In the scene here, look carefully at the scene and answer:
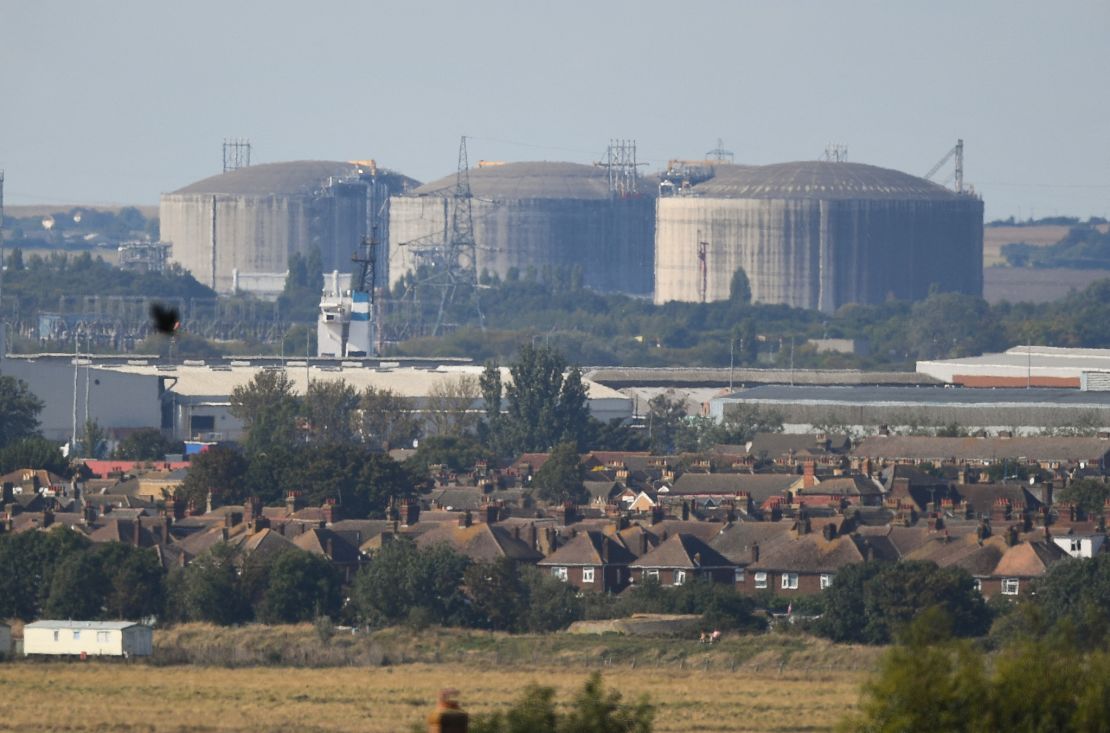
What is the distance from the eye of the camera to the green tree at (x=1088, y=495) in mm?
68125

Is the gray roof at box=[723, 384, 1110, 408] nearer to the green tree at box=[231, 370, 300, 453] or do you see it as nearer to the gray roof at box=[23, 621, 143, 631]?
the green tree at box=[231, 370, 300, 453]

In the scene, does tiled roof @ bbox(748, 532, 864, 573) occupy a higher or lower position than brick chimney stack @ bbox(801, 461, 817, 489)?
lower

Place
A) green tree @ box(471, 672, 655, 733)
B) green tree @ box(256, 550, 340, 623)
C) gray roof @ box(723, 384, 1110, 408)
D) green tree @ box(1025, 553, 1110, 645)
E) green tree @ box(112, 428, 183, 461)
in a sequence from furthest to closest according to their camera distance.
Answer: gray roof @ box(723, 384, 1110, 408)
green tree @ box(112, 428, 183, 461)
green tree @ box(256, 550, 340, 623)
green tree @ box(1025, 553, 1110, 645)
green tree @ box(471, 672, 655, 733)

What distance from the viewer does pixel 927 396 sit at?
11375cm

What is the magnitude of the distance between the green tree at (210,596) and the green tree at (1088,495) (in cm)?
2065

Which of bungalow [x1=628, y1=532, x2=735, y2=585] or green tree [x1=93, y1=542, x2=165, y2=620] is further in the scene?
bungalow [x1=628, y1=532, x2=735, y2=585]

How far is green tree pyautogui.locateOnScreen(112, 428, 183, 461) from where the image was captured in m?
90.7

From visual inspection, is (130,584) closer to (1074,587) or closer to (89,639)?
(89,639)

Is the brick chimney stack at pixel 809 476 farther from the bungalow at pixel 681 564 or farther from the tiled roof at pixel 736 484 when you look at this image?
the bungalow at pixel 681 564

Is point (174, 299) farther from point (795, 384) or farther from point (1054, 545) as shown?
point (1054, 545)

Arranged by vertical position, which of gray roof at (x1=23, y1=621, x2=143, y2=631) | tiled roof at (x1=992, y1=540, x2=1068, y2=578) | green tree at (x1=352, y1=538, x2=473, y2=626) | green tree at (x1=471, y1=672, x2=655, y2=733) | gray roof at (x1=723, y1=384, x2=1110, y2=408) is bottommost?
gray roof at (x1=23, y1=621, x2=143, y2=631)

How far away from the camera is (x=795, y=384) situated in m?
133

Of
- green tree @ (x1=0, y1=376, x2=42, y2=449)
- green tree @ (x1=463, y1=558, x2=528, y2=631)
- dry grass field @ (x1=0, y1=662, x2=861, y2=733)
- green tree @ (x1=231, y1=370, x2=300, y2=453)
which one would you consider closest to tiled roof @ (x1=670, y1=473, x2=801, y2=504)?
green tree @ (x1=231, y1=370, x2=300, y2=453)

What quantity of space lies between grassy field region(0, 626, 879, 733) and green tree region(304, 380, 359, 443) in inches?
1796
